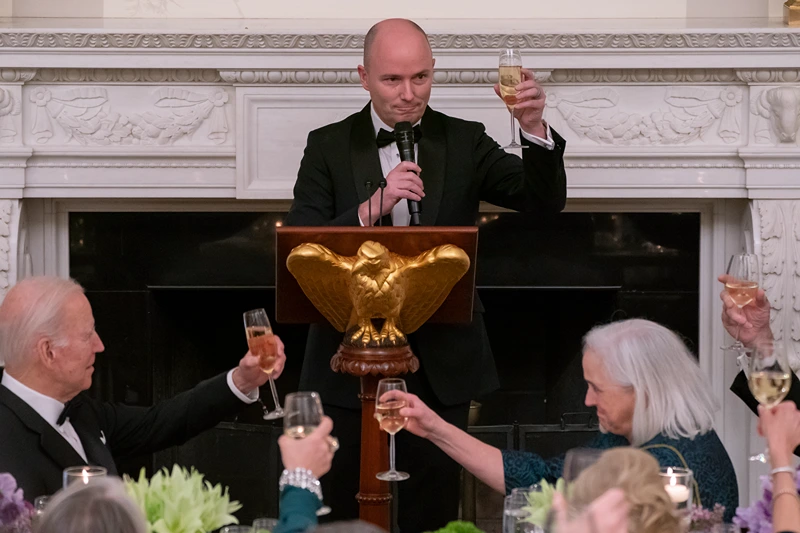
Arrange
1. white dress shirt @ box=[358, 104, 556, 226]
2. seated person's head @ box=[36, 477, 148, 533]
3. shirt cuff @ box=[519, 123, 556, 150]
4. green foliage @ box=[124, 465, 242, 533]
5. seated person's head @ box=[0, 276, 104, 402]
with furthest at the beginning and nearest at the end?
1. white dress shirt @ box=[358, 104, 556, 226]
2. shirt cuff @ box=[519, 123, 556, 150]
3. seated person's head @ box=[0, 276, 104, 402]
4. green foliage @ box=[124, 465, 242, 533]
5. seated person's head @ box=[36, 477, 148, 533]

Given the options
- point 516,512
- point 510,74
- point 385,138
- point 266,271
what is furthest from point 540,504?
point 266,271

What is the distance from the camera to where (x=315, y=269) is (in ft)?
8.07

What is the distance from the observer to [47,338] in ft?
8.29

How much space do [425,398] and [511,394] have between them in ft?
5.47

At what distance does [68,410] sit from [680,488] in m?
1.32

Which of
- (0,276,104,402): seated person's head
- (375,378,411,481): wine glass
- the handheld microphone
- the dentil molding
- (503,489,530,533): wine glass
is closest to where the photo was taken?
(503,489,530,533): wine glass

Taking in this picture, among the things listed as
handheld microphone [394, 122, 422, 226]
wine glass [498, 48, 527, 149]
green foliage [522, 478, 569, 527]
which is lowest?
green foliage [522, 478, 569, 527]

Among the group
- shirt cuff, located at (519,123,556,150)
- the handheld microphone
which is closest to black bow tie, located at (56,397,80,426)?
the handheld microphone

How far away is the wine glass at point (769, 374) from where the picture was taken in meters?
2.12

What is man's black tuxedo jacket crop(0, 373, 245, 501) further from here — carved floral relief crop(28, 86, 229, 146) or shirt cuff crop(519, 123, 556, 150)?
carved floral relief crop(28, 86, 229, 146)

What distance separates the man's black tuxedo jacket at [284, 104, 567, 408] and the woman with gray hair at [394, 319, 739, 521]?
0.51 m

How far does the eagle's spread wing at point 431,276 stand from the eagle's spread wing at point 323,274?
0.13 metres

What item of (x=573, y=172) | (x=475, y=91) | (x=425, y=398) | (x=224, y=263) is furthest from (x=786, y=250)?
(x=224, y=263)

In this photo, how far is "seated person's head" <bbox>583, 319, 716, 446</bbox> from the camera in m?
2.38
